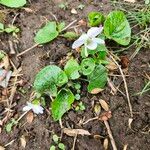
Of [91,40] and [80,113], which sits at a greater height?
[91,40]

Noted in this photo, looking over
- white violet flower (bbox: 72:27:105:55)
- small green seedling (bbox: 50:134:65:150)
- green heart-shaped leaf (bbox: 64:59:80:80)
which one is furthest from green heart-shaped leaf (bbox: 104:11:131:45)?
small green seedling (bbox: 50:134:65:150)

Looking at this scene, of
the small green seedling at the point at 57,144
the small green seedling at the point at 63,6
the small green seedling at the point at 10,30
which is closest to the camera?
the small green seedling at the point at 57,144

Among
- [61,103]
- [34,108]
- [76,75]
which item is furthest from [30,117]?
[76,75]

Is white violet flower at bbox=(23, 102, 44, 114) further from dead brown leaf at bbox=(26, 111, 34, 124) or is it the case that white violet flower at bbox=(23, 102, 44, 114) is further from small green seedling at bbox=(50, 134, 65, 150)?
small green seedling at bbox=(50, 134, 65, 150)

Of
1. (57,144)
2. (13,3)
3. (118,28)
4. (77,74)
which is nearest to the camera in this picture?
(57,144)

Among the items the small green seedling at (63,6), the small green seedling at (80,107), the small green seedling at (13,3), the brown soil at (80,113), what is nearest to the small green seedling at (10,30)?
the brown soil at (80,113)

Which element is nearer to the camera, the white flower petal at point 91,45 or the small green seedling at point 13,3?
the white flower petal at point 91,45

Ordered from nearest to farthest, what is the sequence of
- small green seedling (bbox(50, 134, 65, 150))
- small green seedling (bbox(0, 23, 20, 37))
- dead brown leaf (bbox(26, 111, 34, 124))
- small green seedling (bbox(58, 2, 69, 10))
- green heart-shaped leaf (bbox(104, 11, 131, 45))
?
small green seedling (bbox(50, 134, 65, 150))
dead brown leaf (bbox(26, 111, 34, 124))
green heart-shaped leaf (bbox(104, 11, 131, 45))
small green seedling (bbox(0, 23, 20, 37))
small green seedling (bbox(58, 2, 69, 10))

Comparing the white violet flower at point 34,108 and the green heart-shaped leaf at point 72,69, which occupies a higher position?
the green heart-shaped leaf at point 72,69

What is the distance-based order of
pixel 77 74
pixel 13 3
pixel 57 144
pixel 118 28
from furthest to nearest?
pixel 13 3
pixel 118 28
pixel 77 74
pixel 57 144

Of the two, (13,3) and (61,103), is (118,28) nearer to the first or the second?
(61,103)

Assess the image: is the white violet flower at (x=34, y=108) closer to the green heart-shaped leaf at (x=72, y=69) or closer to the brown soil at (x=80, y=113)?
the brown soil at (x=80, y=113)

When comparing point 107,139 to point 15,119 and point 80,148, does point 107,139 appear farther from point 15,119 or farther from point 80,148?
point 15,119
